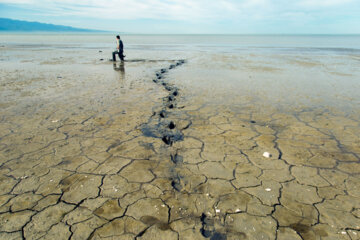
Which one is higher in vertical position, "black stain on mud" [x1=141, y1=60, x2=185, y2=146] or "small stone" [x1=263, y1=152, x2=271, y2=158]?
"small stone" [x1=263, y1=152, x2=271, y2=158]

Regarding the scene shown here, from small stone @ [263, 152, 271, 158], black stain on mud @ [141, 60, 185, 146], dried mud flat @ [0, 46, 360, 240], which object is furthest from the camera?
black stain on mud @ [141, 60, 185, 146]

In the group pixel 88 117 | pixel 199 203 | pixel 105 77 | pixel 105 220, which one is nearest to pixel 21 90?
pixel 105 77

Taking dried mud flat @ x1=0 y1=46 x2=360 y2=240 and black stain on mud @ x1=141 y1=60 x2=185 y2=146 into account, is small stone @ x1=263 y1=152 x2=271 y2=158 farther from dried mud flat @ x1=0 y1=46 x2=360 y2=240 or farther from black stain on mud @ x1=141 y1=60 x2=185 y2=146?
black stain on mud @ x1=141 y1=60 x2=185 y2=146

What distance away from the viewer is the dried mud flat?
2213 mm

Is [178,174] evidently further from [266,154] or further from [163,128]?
[163,128]

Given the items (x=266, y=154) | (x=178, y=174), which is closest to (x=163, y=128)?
(x=178, y=174)

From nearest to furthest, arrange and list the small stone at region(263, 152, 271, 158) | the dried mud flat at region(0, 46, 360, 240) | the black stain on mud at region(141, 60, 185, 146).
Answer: the dried mud flat at region(0, 46, 360, 240) → the small stone at region(263, 152, 271, 158) → the black stain on mud at region(141, 60, 185, 146)

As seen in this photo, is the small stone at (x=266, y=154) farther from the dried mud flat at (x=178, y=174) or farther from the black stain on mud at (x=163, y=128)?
the black stain on mud at (x=163, y=128)

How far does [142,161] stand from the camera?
333cm

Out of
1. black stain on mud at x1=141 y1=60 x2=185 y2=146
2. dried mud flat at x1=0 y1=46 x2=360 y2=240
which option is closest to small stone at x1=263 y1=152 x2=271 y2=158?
dried mud flat at x1=0 y1=46 x2=360 y2=240

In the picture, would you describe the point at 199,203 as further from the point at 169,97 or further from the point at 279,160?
the point at 169,97

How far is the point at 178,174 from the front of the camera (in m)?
3.02

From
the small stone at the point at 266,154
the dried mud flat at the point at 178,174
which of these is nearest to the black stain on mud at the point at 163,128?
the dried mud flat at the point at 178,174

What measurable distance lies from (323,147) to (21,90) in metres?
8.39
